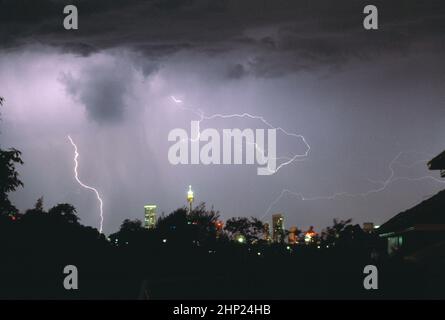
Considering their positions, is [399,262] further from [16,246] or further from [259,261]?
[16,246]

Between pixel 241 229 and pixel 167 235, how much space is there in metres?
37.6

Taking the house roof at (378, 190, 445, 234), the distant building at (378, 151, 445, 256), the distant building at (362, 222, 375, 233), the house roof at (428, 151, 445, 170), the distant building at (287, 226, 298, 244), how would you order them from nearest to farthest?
the distant building at (378, 151, 445, 256), the house roof at (378, 190, 445, 234), the house roof at (428, 151, 445, 170), the distant building at (362, 222, 375, 233), the distant building at (287, 226, 298, 244)

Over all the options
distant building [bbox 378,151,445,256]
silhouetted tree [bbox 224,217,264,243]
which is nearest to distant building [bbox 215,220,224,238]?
silhouetted tree [bbox 224,217,264,243]

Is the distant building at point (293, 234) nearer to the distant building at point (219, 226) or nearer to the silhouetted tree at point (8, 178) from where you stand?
the distant building at point (219, 226)

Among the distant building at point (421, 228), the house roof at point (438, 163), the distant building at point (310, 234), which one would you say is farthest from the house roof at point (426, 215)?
the distant building at point (310, 234)

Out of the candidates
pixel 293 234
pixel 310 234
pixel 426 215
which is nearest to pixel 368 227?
pixel 310 234

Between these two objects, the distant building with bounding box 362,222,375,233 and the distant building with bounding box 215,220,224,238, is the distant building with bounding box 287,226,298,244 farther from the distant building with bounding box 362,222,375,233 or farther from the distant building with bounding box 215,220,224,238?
the distant building with bounding box 362,222,375,233

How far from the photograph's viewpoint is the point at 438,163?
28.2 meters

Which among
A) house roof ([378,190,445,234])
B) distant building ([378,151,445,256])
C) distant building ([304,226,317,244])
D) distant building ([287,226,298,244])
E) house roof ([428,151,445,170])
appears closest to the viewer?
distant building ([378,151,445,256])

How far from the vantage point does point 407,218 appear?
2767 cm

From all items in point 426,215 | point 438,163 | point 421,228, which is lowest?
point 421,228

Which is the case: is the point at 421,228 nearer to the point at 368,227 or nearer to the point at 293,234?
the point at 368,227

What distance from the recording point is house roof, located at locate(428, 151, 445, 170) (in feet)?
91.2
